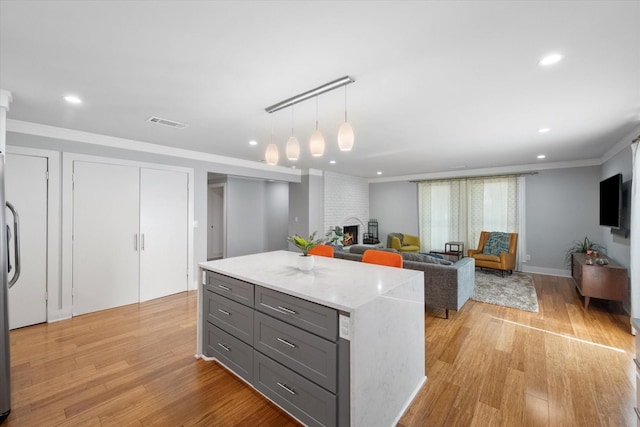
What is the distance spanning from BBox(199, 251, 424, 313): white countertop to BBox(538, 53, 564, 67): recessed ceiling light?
170 centimetres

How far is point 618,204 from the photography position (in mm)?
3746

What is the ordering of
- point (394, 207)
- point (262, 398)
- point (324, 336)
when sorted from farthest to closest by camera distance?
point (394, 207), point (262, 398), point (324, 336)

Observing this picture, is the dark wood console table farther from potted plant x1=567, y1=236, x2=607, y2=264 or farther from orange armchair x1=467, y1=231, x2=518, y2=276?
orange armchair x1=467, y1=231, x2=518, y2=276

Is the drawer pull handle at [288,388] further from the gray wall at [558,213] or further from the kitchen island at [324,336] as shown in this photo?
the gray wall at [558,213]

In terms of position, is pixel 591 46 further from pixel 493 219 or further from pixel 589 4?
pixel 493 219

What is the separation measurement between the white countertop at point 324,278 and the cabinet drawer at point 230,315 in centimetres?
24

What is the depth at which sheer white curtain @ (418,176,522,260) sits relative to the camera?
617cm

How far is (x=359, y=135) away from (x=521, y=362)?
2.99 m

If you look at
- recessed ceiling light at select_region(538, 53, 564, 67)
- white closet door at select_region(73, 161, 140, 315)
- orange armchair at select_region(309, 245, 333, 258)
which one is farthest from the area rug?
white closet door at select_region(73, 161, 140, 315)

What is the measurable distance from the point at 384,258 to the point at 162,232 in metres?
3.44

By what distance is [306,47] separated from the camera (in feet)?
5.54

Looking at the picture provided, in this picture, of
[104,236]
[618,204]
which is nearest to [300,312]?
[104,236]

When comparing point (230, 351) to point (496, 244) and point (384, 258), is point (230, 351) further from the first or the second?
point (496, 244)

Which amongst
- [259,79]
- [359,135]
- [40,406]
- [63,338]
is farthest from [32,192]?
[359,135]
